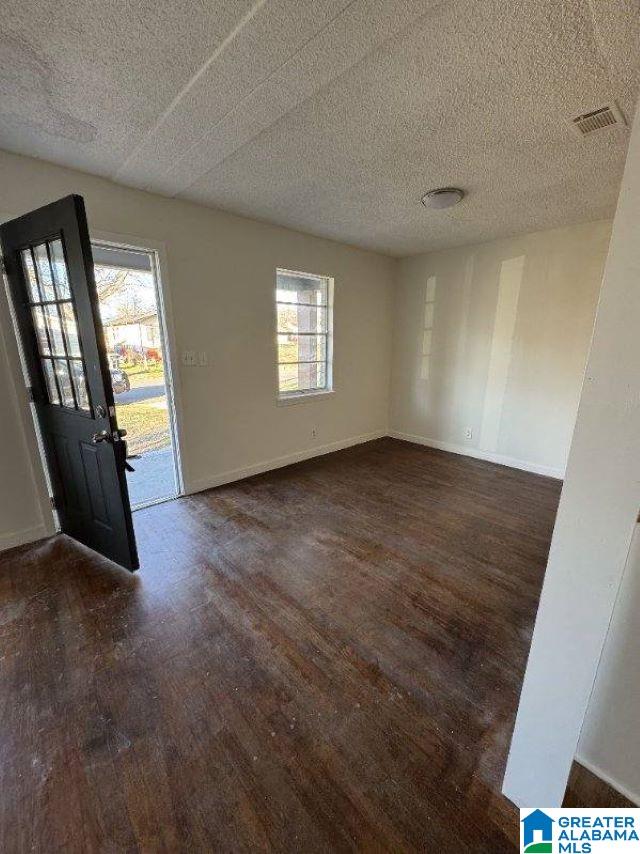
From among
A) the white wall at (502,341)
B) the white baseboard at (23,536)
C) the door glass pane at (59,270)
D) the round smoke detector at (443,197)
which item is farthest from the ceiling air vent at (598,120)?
the white baseboard at (23,536)

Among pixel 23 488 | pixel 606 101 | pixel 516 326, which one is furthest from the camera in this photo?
pixel 516 326

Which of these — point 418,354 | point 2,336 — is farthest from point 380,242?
point 2,336

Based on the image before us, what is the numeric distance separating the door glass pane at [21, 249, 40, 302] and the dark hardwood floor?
168cm

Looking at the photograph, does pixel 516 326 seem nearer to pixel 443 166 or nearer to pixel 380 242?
pixel 380 242

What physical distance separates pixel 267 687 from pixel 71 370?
2069 mm

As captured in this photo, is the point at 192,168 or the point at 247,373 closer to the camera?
the point at 192,168

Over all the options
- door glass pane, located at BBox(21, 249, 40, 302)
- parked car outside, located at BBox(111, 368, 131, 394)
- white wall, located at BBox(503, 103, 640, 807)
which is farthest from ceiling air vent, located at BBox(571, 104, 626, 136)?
parked car outside, located at BBox(111, 368, 131, 394)

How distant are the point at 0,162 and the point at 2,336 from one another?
40.5 inches

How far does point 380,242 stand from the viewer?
12.9ft

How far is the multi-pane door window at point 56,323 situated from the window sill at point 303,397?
1.98 metres

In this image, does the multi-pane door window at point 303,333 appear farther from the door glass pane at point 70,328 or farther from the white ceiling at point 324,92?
the door glass pane at point 70,328

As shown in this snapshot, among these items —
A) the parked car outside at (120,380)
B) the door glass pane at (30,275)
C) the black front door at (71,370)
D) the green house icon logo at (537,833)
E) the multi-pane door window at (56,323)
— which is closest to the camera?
the green house icon logo at (537,833)

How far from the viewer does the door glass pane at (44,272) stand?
199cm

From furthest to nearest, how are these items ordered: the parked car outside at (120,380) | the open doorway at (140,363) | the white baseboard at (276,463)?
the parked car outside at (120,380), the white baseboard at (276,463), the open doorway at (140,363)
